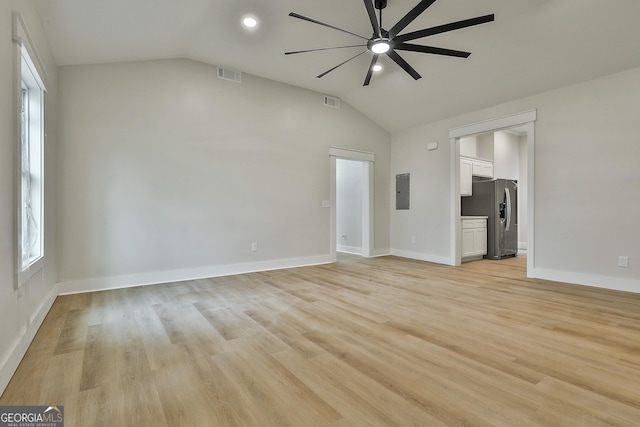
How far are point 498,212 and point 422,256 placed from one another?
6.32ft

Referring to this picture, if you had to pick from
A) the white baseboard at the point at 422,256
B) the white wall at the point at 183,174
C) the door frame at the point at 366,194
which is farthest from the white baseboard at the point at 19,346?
the white baseboard at the point at 422,256

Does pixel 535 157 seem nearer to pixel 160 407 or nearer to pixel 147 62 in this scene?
pixel 160 407

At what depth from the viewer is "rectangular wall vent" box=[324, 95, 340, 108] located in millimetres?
5859

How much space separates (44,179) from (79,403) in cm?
260

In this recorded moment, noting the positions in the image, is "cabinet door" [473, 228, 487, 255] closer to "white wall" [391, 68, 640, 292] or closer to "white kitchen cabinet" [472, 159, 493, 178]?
"white kitchen cabinet" [472, 159, 493, 178]

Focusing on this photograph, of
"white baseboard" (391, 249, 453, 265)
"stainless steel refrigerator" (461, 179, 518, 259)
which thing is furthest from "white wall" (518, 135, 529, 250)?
"white baseboard" (391, 249, 453, 265)

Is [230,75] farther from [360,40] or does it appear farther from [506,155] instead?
[506,155]

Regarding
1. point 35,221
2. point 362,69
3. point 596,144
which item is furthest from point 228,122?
point 596,144

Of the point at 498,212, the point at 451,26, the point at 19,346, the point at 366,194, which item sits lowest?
the point at 19,346

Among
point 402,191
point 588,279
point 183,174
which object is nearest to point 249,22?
point 183,174

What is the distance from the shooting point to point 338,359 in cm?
206

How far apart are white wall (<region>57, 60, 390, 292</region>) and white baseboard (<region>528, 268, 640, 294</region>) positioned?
3444 millimetres

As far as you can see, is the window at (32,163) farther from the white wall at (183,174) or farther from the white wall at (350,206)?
the white wall at (350,206)

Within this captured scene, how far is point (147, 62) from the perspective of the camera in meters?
4.22
